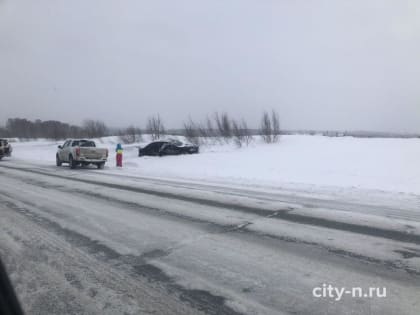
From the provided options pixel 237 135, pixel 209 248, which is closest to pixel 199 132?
pixel 237 135

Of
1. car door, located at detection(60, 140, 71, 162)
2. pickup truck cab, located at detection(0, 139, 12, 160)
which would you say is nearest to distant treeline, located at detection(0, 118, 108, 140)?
pickup truck cab, located at detection(0, 139, 12, 160)

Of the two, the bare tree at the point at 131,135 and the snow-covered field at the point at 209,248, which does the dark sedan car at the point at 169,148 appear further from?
the bare tree at the point at 131,135

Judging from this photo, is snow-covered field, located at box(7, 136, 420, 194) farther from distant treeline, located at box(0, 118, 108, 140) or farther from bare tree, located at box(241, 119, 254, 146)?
distant treeline, located at box(0, 118, 108, 140)

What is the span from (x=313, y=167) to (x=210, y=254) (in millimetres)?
13000

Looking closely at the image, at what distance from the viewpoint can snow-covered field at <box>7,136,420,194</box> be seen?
506 inches

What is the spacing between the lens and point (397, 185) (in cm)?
1179

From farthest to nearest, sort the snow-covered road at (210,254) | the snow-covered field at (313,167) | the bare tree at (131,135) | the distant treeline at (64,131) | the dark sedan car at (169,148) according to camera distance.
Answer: the distant treeline at (64,131)
the bare tree at (131,135)
the dark sedan car at (169,148)
the snow-covered field at (313,167)
the snow-covered road at (210,254)

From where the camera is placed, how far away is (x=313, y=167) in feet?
55.4

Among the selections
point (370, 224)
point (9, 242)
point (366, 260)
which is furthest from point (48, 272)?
point (370, 224)

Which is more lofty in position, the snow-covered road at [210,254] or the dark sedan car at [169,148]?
the dark sedan car at [169,148]

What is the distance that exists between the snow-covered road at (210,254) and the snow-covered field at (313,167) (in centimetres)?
391

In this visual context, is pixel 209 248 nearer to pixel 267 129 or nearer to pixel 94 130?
pixel 267 129

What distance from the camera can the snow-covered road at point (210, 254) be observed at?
3.47 meters

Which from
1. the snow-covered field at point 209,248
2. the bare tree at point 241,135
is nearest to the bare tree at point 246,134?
the bare tree at point 241,135
